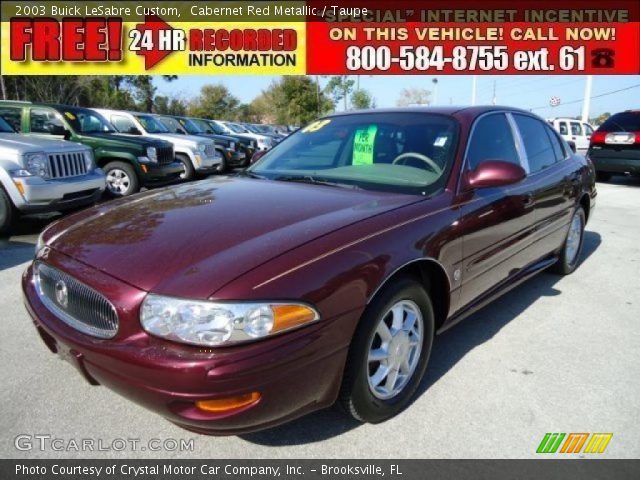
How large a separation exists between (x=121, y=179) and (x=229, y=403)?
788cm

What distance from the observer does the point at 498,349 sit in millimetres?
3141

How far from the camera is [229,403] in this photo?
1791 mm

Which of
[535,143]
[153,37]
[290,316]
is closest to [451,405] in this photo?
[290,316]

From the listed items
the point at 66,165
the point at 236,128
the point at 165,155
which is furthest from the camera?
the point at 236,128

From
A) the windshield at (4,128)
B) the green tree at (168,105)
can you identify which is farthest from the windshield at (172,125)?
the green tree at (168,105)

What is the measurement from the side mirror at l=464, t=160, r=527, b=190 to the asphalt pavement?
1091 mm

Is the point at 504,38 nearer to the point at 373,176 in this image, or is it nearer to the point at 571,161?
the point at 571,161

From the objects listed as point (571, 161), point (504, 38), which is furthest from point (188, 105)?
point (571, 161)

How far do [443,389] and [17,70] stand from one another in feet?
52.1

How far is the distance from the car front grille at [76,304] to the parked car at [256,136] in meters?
14.2

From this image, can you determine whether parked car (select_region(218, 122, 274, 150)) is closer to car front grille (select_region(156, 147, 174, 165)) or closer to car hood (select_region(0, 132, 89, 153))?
car front grille (select_region(156, 147, 174, 165))

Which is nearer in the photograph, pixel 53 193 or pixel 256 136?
pixel 53 193

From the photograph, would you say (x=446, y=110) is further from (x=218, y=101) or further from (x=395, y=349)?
(x=218, y=101)

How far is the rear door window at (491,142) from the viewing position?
3.04 meters
